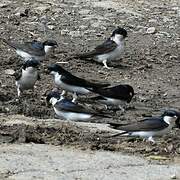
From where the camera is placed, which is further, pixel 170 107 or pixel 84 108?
pixel 170 107

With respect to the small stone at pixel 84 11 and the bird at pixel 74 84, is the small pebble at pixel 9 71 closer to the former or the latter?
the bird at pixel 74 84

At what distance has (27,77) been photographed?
11.8 m

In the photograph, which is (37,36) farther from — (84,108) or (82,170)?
(82,170)

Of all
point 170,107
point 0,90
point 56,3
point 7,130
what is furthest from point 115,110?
point 56,3

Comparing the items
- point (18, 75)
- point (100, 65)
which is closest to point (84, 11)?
point (100, 65)

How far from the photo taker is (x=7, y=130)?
9.00 meters

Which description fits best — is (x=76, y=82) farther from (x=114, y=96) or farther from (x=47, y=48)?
(x=47, y=48)

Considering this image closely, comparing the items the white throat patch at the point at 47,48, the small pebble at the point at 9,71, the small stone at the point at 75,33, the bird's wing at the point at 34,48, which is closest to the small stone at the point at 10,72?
the small pebble at the point at 9,71

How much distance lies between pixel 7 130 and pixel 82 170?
5.02 ft

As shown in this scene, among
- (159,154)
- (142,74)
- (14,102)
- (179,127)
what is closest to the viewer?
(159,154)

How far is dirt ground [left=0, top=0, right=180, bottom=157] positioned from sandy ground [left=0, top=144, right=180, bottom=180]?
352mm

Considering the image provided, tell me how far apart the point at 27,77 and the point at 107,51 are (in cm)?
264

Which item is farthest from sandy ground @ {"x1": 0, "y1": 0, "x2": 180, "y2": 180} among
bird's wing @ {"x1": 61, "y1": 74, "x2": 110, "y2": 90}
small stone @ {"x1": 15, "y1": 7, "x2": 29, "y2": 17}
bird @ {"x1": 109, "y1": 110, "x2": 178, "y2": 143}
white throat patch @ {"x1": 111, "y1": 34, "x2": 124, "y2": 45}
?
white throat patch @ {"x1": 111, "y1": 34, "x2": 124, "y2": 45}

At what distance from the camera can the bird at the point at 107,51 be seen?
46.2 feet
